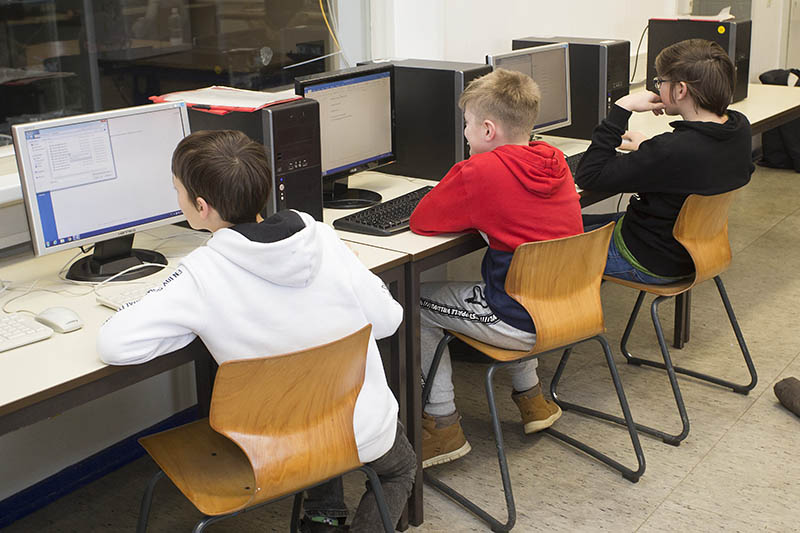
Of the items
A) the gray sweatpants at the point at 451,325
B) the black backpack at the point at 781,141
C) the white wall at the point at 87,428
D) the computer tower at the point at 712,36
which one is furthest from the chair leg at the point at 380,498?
the black backpack at the point at 781,141

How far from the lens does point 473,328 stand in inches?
93.2

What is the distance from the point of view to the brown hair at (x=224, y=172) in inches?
66.8

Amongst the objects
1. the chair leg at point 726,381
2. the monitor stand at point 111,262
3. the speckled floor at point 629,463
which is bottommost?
the speckled floor at point 629,463

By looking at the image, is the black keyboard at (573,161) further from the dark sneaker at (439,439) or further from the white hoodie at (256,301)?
the white hoodie at (256,301)

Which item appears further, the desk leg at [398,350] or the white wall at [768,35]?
the white wall at [768,35]

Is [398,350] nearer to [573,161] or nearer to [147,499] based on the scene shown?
[147,499]

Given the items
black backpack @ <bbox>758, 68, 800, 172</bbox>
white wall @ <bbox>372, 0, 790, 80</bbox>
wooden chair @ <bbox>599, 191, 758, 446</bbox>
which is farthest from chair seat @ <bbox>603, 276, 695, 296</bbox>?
black backpack @ <bbox>758, 68, 800, 172</bbox>

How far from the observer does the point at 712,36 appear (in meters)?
4.13

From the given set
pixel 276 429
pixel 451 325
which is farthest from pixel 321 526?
pixel 451 325

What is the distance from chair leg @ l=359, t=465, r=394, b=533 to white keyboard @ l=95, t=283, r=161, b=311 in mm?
588

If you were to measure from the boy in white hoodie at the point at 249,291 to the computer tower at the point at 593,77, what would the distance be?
1.89 metres

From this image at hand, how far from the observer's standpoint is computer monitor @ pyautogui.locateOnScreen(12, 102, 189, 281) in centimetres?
198

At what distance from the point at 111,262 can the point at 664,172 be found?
1.54 meters

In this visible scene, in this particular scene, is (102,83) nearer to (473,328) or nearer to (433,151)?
(433,151)
